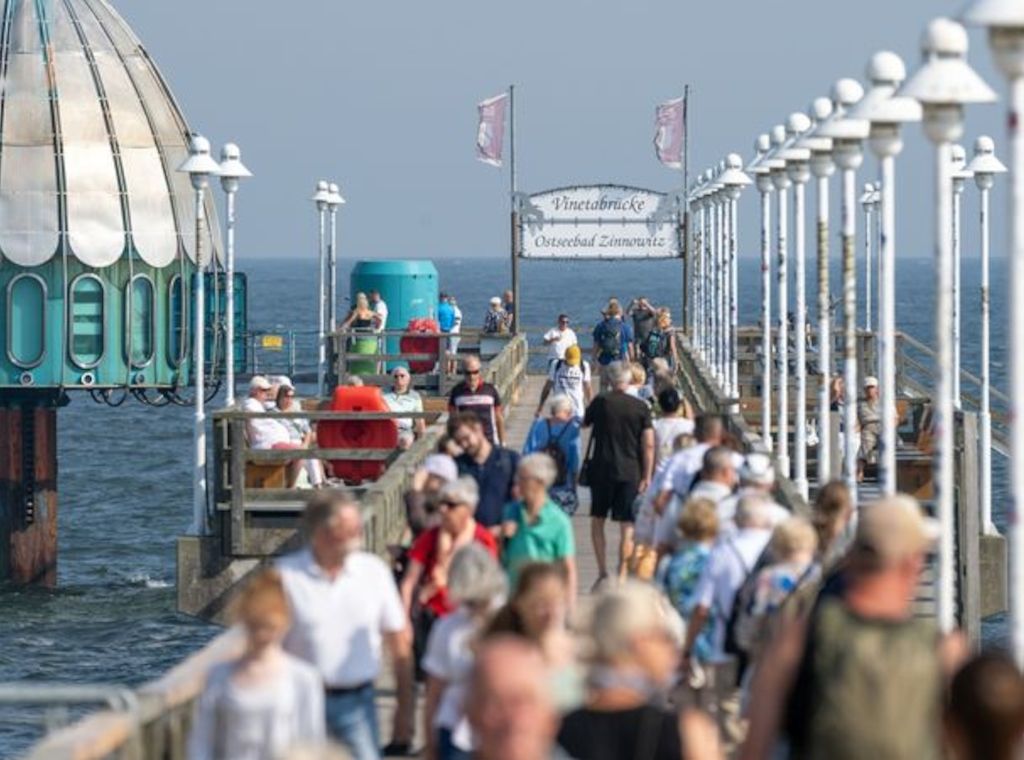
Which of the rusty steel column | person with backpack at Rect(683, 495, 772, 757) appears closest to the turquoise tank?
the rusty steel column

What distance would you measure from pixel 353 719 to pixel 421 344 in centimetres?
3214

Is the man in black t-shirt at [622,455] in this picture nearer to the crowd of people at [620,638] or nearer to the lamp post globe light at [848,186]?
the crowd of people at [620,638]

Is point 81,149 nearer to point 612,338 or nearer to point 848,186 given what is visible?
point 612,338

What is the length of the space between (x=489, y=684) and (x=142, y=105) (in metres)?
42.6

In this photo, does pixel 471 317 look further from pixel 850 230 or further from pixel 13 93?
pixel 850 230

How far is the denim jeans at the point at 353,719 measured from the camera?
1111 centimetres

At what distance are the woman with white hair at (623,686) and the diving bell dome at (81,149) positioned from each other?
128 ft

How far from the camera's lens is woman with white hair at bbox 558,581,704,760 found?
783cm

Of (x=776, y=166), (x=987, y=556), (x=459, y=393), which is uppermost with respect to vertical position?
(x=776, y=166)

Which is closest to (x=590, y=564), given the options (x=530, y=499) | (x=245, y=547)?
(x=245, y=547)

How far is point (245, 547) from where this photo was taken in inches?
1061

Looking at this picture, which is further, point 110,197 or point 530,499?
point 110,197

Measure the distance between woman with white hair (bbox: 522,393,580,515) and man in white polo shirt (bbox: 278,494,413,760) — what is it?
345 inches

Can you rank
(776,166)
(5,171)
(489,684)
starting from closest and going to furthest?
(489,684)
(776,166)
(5,171)
